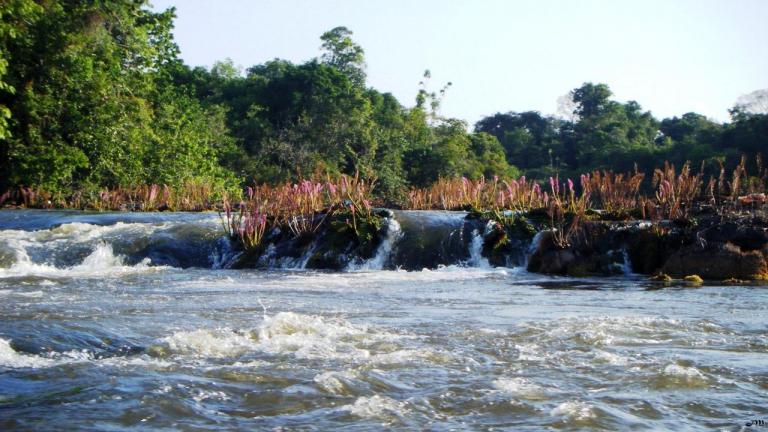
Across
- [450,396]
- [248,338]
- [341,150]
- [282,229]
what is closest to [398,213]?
[282,229]

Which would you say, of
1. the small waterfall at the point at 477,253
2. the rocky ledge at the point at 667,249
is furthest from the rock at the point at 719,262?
the small waterfall at the point at 477,253

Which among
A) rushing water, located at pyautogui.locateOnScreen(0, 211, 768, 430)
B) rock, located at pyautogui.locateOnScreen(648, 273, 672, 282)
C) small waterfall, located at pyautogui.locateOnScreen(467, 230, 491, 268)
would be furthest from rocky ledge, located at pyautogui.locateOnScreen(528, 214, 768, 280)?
rushing water, located at pyautogui.locateOnScreen(0, 211, 768, 430)

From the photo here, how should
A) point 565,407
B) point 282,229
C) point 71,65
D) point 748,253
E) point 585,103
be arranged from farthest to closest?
point 585,103, point 71,65, point 282,229, point 748,253, point 565,407

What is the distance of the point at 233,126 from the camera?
37.7 meters

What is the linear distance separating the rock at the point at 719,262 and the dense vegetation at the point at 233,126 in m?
6.64

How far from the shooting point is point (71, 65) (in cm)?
2441

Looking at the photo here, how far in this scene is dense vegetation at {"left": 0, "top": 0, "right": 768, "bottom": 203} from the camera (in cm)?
2441

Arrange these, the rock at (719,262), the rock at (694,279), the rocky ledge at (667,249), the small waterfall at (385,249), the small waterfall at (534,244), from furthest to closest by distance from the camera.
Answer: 1. the small waterfall at (385,249)
2. the small waterfall at (534,244)
3. the rocky ledge at (667,249)
4. the rock at (719,262)
5. the rock at (694,279)

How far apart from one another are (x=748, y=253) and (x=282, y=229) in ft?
26.2

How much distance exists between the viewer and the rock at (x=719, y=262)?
13.1m

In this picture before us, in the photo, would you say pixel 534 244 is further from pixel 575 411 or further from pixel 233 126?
pixel 233 126

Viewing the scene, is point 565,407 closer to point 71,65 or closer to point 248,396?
point 248,396

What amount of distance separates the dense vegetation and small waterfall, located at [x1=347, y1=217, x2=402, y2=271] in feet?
6.22

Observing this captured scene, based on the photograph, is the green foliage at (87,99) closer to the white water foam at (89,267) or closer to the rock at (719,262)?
the white water foam at (89,267)
